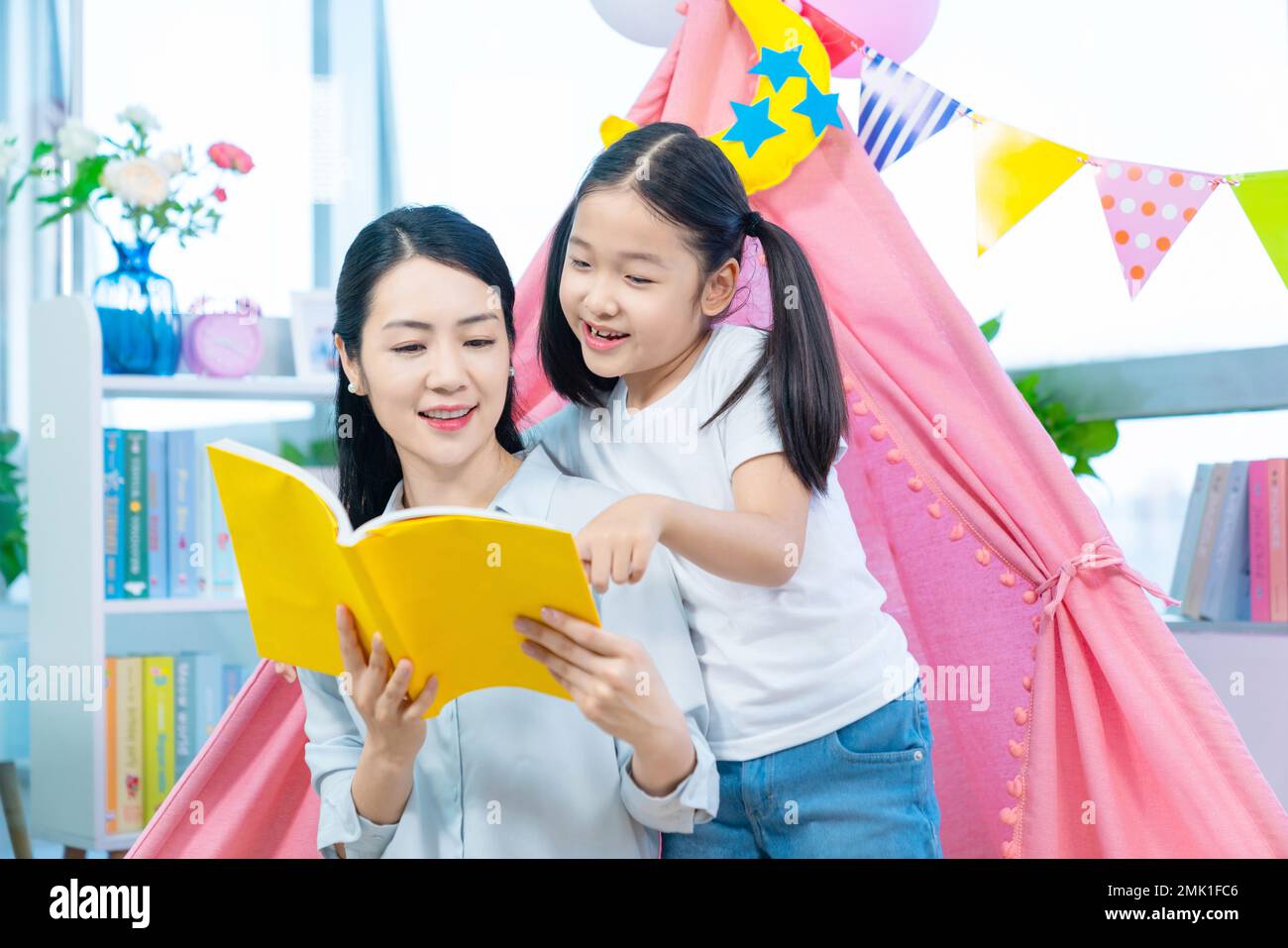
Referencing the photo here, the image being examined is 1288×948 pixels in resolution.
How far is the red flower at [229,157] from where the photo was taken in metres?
2.46

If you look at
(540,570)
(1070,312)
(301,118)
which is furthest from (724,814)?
(301,118)

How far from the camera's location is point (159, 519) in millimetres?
2307

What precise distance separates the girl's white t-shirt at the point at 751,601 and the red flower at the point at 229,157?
1542 mm

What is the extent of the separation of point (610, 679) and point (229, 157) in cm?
189

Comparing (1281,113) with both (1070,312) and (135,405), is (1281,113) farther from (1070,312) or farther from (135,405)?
(135,405)

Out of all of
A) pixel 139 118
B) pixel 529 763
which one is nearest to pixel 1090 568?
pixel 529 763

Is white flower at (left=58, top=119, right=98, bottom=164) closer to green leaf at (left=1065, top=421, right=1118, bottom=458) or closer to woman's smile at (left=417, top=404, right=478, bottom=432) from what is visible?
woman's smile at (left=417, top=404, right=478, bottom=432)

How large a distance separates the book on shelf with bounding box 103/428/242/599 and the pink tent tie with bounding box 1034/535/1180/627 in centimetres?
154

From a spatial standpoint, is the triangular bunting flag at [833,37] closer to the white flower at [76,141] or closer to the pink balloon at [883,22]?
the pink balloon at [883,22]

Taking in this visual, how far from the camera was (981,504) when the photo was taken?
4.76 feet

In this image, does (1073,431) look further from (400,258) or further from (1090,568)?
(400,258)

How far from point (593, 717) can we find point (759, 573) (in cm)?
21

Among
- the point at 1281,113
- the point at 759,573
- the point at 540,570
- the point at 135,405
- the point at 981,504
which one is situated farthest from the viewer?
the point at 135,405

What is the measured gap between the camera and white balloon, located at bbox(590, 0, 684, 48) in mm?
1741
